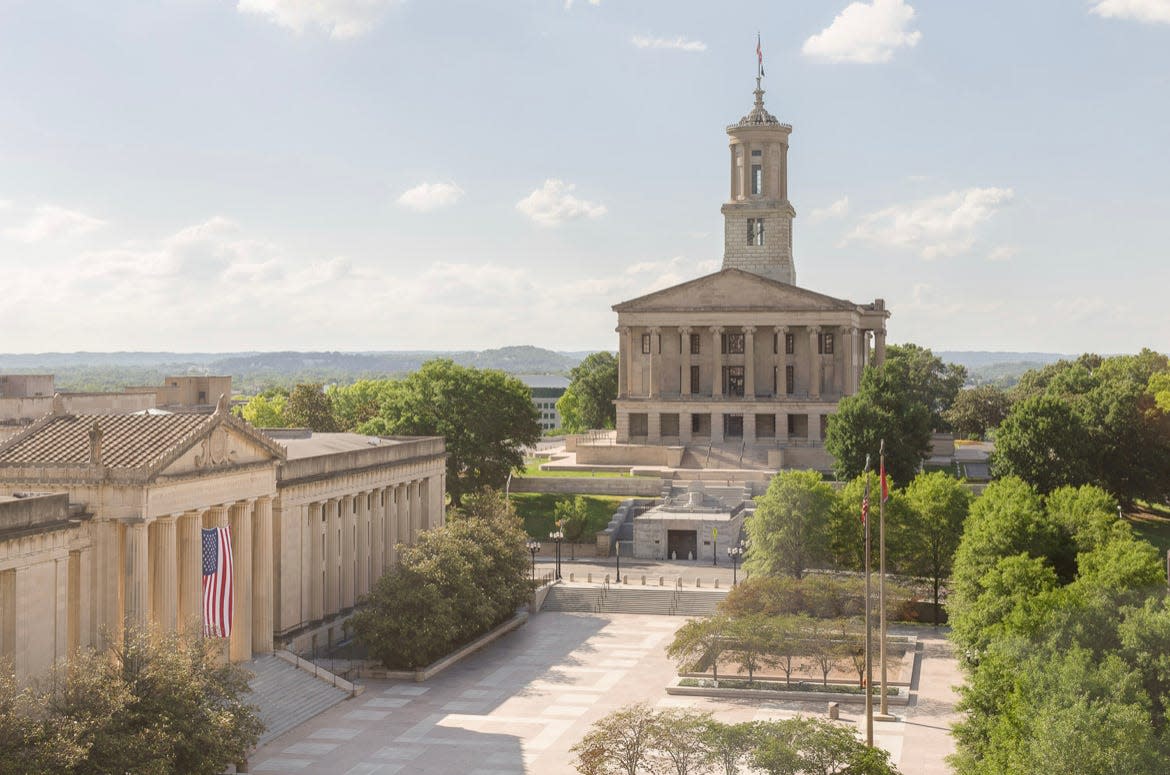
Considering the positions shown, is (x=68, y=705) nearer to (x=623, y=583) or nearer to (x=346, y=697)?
(x=346, y=697)

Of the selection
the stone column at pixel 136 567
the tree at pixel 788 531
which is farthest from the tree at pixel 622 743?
the tree at pixel 788 531

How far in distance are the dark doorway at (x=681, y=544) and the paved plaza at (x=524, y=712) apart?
842 inches

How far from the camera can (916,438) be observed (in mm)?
99375

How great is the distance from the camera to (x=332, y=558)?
67188mm

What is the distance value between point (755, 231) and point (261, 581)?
83003mm

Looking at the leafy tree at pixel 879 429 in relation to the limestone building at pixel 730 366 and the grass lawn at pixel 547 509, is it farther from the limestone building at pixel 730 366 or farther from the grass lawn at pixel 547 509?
the grass lawn at pixel 547 509

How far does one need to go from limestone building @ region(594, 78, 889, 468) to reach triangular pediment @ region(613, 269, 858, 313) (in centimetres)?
9

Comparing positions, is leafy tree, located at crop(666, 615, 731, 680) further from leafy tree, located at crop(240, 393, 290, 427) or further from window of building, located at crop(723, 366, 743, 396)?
leafy tree, located at crop(240, 393, 290, 427)

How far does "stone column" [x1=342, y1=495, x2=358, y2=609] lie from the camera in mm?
68625

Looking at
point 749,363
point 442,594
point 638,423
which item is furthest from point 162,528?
point 749,363

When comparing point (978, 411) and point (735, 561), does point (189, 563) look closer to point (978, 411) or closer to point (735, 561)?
point (735, 561)

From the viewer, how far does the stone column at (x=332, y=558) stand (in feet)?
219

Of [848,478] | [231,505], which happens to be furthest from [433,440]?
[848,478]

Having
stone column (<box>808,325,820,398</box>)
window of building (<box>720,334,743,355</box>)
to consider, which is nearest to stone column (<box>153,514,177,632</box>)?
stone column (<box>808,325,820,398</box>)
